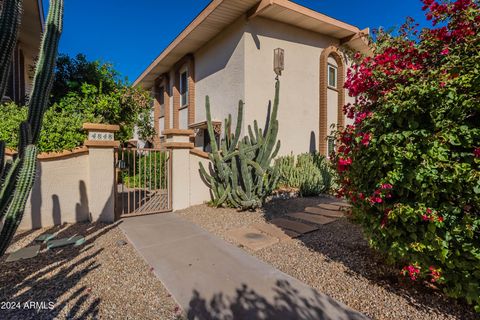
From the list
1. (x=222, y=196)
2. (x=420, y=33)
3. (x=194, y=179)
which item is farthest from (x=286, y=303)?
(x=194, y=179)

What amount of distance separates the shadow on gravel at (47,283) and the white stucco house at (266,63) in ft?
13.3

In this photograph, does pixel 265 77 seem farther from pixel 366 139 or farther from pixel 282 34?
pixel 366 139

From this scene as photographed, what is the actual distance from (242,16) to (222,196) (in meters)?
6.79

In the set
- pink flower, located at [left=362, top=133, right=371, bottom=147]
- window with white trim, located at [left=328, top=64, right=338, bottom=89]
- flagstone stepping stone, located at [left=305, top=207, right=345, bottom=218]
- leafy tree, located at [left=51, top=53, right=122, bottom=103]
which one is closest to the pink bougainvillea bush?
pink flower, located at [left=362, top=133, right=371, bottom=147]

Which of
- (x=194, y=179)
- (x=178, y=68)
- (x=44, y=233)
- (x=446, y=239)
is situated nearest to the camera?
(x=446, y=239)

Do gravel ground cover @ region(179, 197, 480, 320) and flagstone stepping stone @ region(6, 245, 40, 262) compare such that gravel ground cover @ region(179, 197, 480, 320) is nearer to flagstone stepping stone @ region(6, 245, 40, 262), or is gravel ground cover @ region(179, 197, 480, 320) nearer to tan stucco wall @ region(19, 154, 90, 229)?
tan stucco wall @ region(19, 154, 90, 229)

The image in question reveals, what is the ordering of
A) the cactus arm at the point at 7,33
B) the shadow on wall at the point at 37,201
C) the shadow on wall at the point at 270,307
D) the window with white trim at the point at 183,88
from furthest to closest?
the window with white trim at the point at 183,88 < the shadow on wall at the point at 37,201 < the shadow on wall at the point at 270,307 < the cactus arm at the point at 7,33

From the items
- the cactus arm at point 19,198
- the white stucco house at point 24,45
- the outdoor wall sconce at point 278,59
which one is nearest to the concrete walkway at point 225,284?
the cactus arm at point 19,198

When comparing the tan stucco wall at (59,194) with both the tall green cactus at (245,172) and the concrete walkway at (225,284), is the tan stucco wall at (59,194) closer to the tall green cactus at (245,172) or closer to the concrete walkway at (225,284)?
the concrete walkway at (225,284)

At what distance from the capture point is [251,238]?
4.86 metres

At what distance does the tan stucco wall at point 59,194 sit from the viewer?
541cm

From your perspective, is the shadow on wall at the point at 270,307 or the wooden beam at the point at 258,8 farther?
the wooden beam at the point at 258,8

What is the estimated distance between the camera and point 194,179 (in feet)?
24.9

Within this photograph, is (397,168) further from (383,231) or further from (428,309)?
(428,309)
